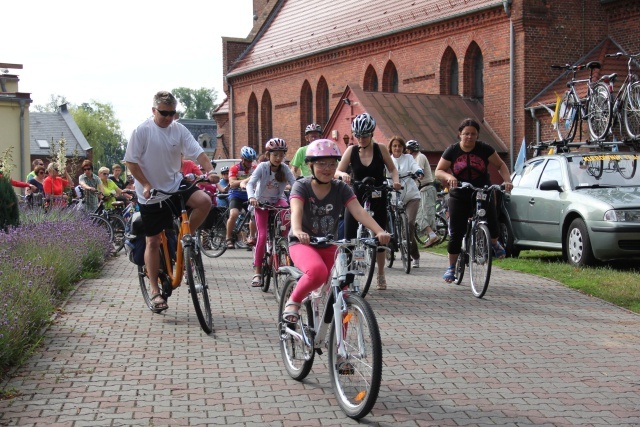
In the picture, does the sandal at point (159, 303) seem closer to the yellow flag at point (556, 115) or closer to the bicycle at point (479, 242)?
the bicycle at point (479, 242)

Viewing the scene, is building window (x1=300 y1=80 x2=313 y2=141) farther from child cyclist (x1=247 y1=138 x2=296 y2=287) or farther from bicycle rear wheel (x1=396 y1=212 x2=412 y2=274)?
child cyclist (x1=247 y1=138 x2=296 y2=287)

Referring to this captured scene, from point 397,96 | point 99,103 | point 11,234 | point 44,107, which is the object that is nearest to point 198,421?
point 11,234

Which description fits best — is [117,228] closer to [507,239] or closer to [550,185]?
[507,239]

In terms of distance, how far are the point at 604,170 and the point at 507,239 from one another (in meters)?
2.13

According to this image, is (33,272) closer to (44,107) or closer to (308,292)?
(308,292)

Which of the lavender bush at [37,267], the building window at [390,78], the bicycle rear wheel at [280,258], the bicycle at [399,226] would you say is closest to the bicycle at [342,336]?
the lavender bush at [37,267]

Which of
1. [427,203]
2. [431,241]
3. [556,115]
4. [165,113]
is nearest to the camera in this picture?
[165,113]

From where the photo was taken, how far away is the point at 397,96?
36219 millimetres

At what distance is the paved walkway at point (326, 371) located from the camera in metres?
5.88

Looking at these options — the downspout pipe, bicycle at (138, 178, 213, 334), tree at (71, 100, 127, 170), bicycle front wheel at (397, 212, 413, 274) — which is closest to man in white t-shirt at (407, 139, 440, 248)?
bicycle front wheel at (397, 212, 413, 274)

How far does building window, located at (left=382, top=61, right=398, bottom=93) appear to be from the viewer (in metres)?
41.8

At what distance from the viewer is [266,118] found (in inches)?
2120

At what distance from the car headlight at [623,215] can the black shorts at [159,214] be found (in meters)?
6.85

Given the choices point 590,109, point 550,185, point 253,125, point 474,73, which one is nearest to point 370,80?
point 474,73
